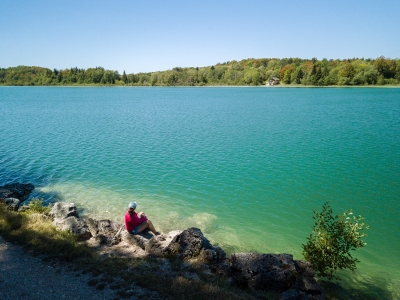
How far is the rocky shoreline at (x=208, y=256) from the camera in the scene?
9.98 m

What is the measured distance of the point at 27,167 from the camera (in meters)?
28.0

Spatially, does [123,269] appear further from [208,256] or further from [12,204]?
[12,204]

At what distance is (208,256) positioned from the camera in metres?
11.1

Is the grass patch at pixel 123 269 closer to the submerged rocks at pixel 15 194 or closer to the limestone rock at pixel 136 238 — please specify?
the limestone rock at pixel 136 238

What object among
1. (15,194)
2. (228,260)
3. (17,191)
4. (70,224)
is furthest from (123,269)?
(17,191)

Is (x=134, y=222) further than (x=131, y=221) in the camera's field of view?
Yes

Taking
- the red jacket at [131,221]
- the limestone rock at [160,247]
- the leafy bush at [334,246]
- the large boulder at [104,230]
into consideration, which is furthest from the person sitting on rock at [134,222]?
the leafy bush at [334,246]

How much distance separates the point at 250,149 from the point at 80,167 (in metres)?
18.8

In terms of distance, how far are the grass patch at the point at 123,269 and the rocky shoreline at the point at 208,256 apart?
1.95 feet

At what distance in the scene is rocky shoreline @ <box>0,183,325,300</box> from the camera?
998cm

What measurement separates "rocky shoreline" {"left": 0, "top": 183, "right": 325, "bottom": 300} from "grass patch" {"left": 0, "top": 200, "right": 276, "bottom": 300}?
59cm

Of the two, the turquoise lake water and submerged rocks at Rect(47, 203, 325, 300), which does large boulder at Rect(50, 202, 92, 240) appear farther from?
the turquoise lake water

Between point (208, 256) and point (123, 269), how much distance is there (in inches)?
131

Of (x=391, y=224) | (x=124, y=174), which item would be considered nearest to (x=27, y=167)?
(x=124, y=174)
